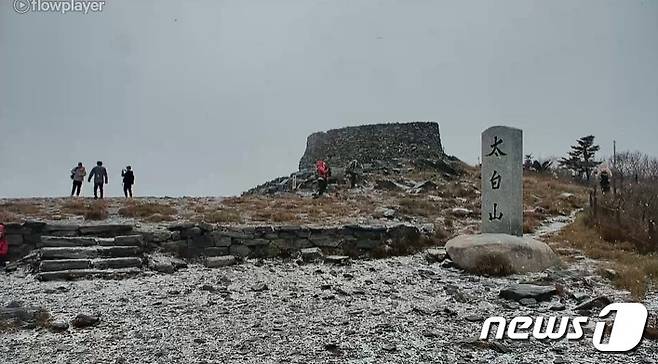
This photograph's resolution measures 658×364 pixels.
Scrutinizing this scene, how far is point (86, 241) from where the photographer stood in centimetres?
957

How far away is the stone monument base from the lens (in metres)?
8.69

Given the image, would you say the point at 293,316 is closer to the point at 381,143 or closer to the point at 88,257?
the point at 88,257

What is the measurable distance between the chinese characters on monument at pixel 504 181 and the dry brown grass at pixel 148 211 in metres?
7.25

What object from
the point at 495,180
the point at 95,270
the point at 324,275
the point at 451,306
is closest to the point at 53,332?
Result: the point at 95,270

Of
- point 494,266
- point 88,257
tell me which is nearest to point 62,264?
point 88,257

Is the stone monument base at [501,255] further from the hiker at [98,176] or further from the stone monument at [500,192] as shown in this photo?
the hiker at [98,176]

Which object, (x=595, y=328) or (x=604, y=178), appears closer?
(x=595, y=328)

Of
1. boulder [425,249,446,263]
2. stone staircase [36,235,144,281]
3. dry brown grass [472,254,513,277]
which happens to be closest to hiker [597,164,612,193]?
boulder [425,249,446,263]

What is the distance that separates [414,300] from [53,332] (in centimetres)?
447

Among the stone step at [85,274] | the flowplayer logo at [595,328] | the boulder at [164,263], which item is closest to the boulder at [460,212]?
the boulder at [164,263]

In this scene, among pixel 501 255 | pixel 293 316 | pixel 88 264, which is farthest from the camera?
pixel 501 255

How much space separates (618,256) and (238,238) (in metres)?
7.32

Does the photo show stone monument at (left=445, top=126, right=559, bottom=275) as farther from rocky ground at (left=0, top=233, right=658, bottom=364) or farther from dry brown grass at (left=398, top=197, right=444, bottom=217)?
dry brown grass at (left=398, top=197, right=444, bottom=217)

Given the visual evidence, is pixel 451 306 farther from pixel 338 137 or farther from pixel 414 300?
pixel 338 137
